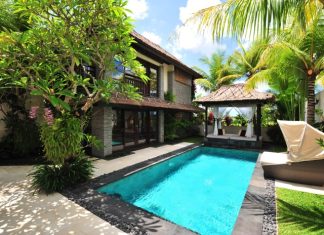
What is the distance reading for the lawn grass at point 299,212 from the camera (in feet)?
12.9

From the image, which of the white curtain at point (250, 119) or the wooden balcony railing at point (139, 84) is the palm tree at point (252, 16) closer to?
the wooden balcony railing at point (139, 84)

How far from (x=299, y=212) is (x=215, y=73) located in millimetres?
19523

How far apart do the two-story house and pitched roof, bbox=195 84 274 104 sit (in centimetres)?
333

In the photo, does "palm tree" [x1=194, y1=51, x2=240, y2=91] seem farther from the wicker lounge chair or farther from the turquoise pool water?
the wicker lounge chair

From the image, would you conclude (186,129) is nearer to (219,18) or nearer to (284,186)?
(284,186)

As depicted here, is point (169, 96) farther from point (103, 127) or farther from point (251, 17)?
point (251, 17)

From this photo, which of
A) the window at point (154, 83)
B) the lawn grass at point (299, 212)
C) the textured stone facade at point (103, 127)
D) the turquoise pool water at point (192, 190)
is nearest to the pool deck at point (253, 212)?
the lawn grass at point (299, 212)

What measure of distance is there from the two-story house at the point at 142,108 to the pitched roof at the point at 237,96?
3.33 metres

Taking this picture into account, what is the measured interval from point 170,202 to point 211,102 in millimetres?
11247

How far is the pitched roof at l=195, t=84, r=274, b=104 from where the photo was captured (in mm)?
13783

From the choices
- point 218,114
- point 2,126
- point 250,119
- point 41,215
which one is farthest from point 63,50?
point 218,114

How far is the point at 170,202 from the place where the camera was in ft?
20.4

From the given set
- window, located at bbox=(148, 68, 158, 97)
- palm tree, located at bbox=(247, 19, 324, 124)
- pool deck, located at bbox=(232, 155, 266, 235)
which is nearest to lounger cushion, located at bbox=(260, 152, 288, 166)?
pool deck, located at bbox=(232, 155, 266, 235)

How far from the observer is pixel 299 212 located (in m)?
4.68
